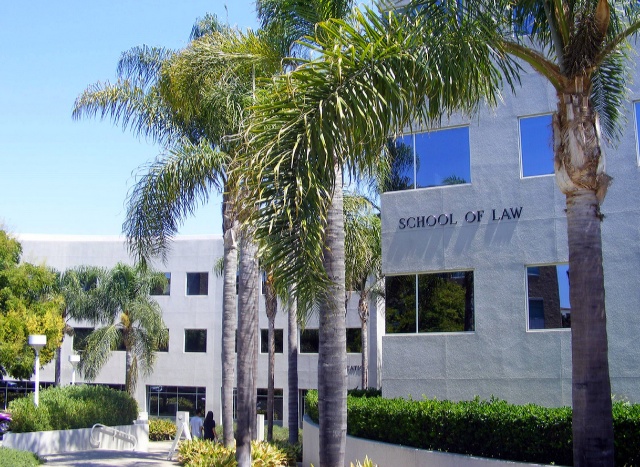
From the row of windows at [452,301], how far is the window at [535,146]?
2129 millimetres

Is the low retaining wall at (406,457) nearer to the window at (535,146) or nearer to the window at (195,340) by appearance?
the window at (535,146)

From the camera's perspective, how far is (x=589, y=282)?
8.36 m

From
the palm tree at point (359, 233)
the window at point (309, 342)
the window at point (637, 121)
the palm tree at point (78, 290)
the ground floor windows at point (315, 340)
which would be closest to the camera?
the window at point (637, 121)

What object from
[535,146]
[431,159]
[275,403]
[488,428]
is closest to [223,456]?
[488,428]

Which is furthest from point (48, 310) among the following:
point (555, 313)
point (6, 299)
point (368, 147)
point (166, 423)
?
point (368, 147)

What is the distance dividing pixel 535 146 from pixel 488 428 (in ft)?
22.1

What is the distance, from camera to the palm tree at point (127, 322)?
36594 mm

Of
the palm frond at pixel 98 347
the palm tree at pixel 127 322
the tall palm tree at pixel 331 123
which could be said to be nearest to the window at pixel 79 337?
the palm tree at pixel 127 322

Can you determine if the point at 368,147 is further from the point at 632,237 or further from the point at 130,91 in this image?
the point at 130,91

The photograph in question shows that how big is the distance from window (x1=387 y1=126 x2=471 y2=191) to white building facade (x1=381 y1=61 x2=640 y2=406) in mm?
29

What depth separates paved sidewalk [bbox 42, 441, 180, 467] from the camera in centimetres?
1969

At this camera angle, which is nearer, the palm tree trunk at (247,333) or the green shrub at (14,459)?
the green shrub at (14,459)

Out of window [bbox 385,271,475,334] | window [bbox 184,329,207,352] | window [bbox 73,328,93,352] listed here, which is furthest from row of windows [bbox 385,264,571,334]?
window [bbox 73,328,93,352]

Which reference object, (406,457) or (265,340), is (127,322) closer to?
(265,340)
